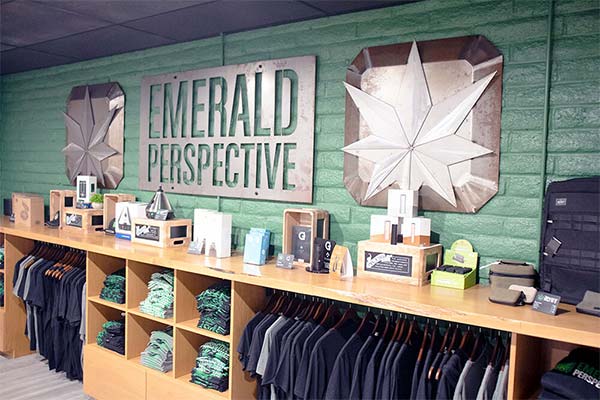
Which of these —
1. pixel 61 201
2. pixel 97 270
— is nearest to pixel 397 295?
pixel 97 270

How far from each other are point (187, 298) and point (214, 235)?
425 mm

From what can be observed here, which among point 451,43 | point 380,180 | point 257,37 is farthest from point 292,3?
point 380,180

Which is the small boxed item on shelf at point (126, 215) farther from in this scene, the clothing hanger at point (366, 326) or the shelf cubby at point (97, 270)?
the clothing hanger at point (366, 326)

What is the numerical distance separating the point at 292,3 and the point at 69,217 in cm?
263

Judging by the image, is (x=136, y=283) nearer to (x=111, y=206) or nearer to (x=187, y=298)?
(x=187, y=298)

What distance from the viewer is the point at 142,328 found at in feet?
11.7

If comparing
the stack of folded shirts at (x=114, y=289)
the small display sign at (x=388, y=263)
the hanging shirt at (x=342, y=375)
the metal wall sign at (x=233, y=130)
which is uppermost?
the metal wall sign at (x=233, y=130)

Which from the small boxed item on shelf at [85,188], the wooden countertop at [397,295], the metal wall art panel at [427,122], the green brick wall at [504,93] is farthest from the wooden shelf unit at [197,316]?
the metal wall art panel at [427,122]

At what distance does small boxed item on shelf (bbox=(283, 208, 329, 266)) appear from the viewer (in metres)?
3.11

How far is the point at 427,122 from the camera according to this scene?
2.89 meters

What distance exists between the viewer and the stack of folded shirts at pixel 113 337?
3623 millimetres

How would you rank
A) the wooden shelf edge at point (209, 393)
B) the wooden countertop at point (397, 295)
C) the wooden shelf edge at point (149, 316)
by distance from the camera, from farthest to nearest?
the wooden shelf edge at point (149, 316) < the wooden shelf edge at point (209, 393) < the wooden countertop at point (397, 295)

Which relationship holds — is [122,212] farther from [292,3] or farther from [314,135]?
[292,3]

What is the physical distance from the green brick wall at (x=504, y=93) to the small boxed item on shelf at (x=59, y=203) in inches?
21.5
